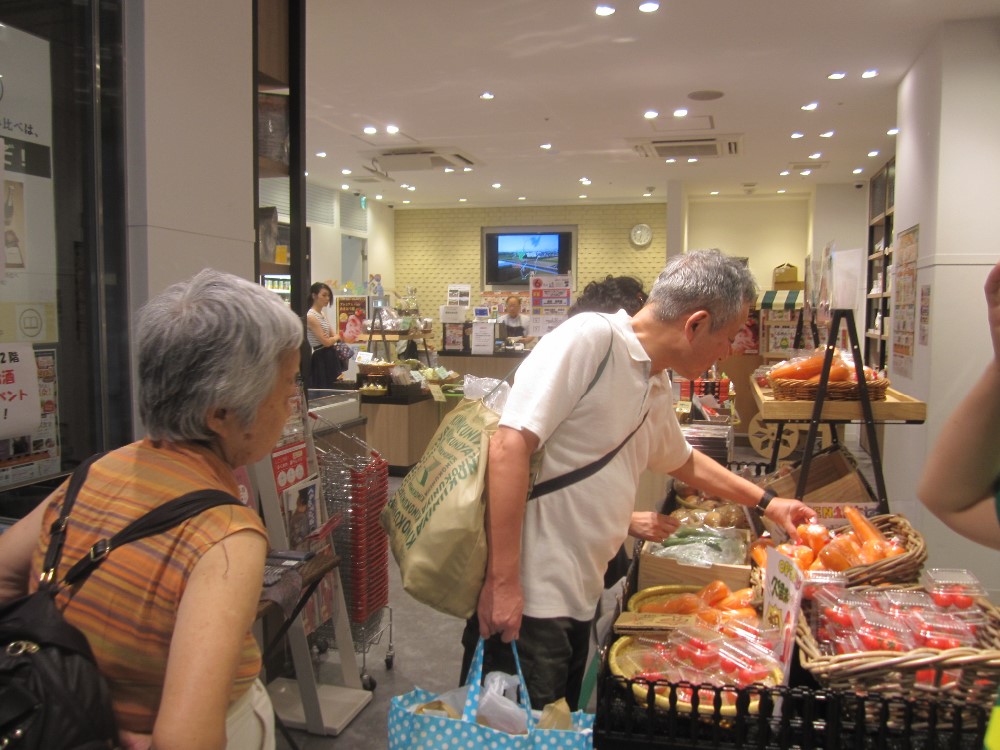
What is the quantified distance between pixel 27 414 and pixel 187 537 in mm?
1366

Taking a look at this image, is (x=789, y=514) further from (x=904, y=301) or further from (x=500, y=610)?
(x=904, y=301)

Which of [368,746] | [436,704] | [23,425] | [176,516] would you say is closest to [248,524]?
[176,516]

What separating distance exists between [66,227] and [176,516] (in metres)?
1.58

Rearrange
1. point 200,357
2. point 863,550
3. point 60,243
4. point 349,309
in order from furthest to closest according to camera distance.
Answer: point 349,309, point 60,243, point 863,550, point 200,357

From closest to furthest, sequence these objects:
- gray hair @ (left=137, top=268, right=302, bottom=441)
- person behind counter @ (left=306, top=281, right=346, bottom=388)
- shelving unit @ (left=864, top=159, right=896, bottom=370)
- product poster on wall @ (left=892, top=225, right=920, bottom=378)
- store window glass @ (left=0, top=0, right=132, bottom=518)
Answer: gray hair @ (left=137, top=268, right=302, bottom=441)
store window glass @ (left=0, top=0, right=132, bottom=518)
product poster on wall @ (left=892, top=225, right=920, bottom=378)
person behind counter @ (left=306, top=281, right=346, bottom=388)
shelving unit @ (left=864, top=159, right=896, bottom=370)

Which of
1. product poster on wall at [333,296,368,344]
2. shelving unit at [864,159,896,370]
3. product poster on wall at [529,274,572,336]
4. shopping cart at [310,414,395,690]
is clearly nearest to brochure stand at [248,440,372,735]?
shopping cart at [310,414,395,690]

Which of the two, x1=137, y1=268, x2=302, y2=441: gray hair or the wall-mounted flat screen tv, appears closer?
x1=137, y1=268, x2=302, y2=441: gray hair

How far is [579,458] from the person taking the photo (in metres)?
1.66

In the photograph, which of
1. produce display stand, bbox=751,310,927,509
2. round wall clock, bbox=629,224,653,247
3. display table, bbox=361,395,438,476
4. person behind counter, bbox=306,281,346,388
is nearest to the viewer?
produce display stand, bbox=751,310,927,509

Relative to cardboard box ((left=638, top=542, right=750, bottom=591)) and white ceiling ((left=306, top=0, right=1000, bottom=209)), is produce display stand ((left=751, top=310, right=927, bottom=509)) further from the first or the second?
white ceiling ((left=306, top=0, right=1000, bottom=209))

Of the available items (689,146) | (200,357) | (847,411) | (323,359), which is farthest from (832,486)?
(689,146)

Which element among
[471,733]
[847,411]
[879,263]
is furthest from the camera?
[879,263]

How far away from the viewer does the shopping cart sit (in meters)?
3.09

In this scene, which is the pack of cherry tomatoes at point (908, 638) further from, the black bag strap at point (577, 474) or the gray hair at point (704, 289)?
the gray hair at point (704, 289)
